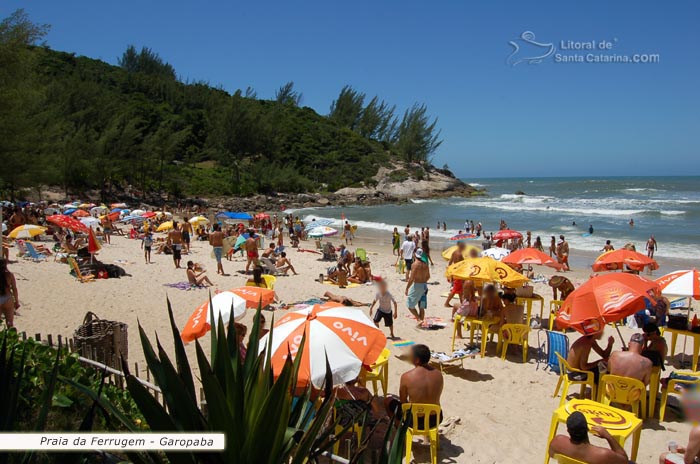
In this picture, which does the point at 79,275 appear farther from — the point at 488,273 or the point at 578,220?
the point at 578,220

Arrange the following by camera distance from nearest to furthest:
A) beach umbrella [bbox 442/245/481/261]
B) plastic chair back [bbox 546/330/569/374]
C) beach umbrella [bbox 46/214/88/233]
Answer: plastic chair back [bbox 546/330/569/374] < beach umbrella [bbox 442/245/481/261] < beach umbrella [bbox 46/214/88/233]

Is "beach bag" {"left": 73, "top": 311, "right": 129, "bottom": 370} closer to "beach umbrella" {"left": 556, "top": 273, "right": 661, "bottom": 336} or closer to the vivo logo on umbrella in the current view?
the vivo logo on umbrella

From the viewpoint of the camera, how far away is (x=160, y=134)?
155 feet

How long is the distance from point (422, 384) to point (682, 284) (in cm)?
474

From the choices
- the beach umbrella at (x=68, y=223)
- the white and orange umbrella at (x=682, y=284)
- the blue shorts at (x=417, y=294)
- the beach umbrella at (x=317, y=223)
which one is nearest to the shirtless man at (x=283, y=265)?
the beach umbrella at (x=68, y=223)

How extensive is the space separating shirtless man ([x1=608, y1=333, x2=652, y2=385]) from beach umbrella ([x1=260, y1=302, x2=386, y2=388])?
2730mm

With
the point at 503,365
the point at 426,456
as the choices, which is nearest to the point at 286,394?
the point at 426,456

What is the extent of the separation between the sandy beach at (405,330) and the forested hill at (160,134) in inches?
209

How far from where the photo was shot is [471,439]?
5262mm

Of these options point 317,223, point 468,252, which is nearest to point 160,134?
point 317,223

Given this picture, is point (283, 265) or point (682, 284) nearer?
point (682, 284)

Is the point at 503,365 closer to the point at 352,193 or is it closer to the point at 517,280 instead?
the point at 517,280

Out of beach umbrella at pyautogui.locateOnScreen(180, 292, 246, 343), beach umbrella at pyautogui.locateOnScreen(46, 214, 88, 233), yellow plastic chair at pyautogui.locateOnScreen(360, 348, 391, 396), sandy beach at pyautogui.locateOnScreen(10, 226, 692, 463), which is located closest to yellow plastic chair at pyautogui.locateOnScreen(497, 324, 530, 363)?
sandy beach at pyautogui.locateOnScreen(10, 226, 692, 463)
